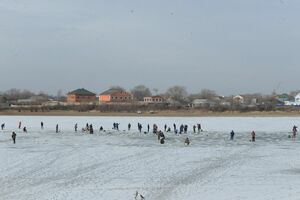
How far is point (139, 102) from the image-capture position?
111562mm

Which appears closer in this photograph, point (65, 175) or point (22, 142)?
point (65, 175)

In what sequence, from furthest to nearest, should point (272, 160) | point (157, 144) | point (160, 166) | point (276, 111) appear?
point (276, 111), point (157, 144), point (272, 160), point (160, 166)

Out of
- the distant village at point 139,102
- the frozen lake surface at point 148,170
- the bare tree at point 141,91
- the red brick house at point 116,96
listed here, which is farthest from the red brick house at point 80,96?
the frozen lake surface at point 148,170

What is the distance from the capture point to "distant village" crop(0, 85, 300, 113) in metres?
83.5

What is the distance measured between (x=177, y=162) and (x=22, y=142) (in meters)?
11.6

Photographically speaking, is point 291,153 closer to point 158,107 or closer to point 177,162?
point 177,162

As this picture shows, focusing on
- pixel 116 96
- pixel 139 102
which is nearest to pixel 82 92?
pixel 116 96

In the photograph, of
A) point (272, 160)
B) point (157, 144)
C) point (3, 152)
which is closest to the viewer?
point (272, 160)

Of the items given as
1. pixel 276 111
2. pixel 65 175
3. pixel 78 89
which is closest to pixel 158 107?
pixel 276 111

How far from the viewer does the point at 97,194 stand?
1441 centimetres

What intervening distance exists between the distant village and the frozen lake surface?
51934mm

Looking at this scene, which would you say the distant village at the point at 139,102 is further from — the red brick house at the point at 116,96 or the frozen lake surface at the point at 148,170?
the frozen lake surface at the point at 148,170

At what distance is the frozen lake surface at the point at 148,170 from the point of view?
578 inches

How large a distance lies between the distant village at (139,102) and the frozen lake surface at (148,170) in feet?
170
